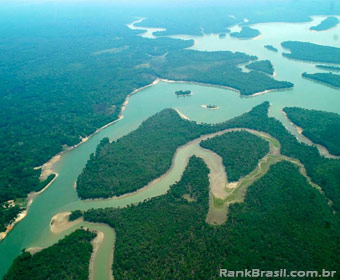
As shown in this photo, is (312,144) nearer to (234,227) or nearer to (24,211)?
(234,227)

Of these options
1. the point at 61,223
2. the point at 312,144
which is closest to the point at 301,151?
the point at 312,144

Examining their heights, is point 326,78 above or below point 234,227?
below

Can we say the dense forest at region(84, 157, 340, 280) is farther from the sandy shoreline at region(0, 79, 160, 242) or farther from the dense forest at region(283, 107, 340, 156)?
the dense forest at region(283, 107, 340, 156)

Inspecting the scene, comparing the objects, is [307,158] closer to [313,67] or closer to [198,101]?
[198,101]

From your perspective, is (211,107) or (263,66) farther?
(263,66)

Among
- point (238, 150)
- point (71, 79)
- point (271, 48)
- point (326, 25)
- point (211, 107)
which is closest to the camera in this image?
point (238, 150)

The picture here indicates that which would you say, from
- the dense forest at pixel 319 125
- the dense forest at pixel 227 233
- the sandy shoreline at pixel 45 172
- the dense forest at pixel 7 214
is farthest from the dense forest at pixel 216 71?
the dense forest at pixel 7 214

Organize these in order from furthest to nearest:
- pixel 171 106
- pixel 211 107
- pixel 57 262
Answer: pixel 171 106, pixel 211 107, pixel 57 262
